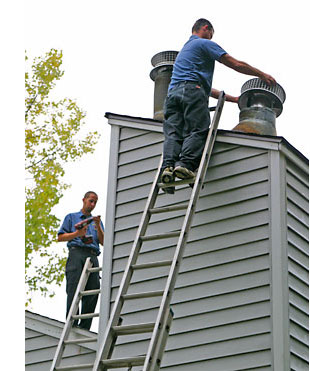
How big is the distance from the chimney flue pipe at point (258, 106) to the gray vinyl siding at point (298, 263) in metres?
1.03

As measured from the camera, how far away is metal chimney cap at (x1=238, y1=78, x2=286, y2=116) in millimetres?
9366

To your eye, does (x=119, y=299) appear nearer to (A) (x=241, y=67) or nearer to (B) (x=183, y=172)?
(B) (x=183, y=172)

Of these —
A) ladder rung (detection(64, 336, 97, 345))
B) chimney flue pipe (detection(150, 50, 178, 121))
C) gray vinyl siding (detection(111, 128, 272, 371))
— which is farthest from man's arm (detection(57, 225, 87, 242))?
chimney flue pipe (detection(150, 50, 178, 121))

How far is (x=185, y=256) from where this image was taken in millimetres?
8508

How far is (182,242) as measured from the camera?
6855 millimetres

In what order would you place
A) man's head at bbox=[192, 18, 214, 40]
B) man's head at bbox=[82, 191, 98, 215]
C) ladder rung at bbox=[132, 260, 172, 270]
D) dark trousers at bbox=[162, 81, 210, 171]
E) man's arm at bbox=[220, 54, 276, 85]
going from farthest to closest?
man's head at bbox=[82, 191, 98, 215] → man's head at bbox=[192, 18, 214, 40] → man's arm at bbox=[220, 54, 276, 85] → dark trousers at bbox=[162, 81, 210, 171] → ladder rung at bbox=[132, 260, 172, 270]

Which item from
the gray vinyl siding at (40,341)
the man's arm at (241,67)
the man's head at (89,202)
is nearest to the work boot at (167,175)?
the man's arm at (241,67)

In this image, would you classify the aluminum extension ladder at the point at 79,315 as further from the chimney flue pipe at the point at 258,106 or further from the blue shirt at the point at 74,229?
the chimney flue pipe at the point at 258,106

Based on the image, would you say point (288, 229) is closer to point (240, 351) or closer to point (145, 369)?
point (240, 351)

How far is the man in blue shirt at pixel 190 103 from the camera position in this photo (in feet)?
25.5

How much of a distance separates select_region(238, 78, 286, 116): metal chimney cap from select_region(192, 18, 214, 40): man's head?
39.6 inches

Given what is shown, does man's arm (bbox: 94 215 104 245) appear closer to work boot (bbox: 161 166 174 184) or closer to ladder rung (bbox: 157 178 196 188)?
ladder rung (bbox: 157 178 196 188)

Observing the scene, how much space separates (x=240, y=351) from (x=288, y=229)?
4.44 feet

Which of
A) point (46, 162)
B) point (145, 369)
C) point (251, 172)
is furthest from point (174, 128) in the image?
point (46, 162)
